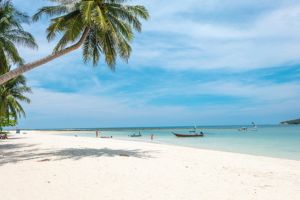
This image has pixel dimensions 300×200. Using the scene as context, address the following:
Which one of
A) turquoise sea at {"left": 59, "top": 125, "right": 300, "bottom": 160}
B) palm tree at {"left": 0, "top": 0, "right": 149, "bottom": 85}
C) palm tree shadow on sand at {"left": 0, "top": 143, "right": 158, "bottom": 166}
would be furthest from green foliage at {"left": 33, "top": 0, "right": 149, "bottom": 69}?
turquoise sea at {"left": 59, "top": 125, "right": 300, "bottom": 160}

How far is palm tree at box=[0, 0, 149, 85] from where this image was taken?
12.8m

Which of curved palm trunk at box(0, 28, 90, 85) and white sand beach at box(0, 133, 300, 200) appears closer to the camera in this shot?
white sand beach at box(0, 133, 300, 200)

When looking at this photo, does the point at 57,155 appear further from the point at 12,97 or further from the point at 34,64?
the point at 12,97

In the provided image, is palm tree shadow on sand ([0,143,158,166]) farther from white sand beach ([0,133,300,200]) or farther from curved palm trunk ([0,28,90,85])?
curved palm trunk ([0,28,90,85])

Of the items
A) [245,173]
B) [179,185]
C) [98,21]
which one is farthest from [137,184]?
[98,21]

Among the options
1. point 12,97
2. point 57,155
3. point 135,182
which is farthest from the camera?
point 12,97

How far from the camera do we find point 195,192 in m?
6.36

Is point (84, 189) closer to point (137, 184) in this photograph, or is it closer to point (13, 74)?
point (137, 184)

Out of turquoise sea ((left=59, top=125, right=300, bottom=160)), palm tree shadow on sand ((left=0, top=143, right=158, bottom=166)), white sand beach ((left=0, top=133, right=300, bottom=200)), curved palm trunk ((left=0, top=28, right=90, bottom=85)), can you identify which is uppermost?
curved palm trunk ((left=0, top=28, right=90, bottom=85))

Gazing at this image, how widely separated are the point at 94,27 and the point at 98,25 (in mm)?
1659

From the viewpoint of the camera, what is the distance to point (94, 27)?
47.5 ft

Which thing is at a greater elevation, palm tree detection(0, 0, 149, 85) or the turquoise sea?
palm tree detection(0, 0, 149, 85)

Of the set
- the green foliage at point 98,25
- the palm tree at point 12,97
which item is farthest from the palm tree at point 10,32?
the palm tree at point 12,97

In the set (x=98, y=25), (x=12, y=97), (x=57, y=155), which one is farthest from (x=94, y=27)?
(x=12, y=97)
